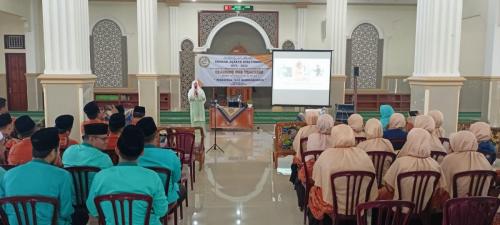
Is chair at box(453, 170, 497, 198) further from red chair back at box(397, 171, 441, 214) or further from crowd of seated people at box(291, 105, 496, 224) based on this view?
red chair back at box(397, 171, 441, 214)

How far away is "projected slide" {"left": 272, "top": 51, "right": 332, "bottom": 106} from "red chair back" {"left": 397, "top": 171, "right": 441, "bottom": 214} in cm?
489

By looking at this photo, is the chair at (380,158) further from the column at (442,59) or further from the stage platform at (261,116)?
the stage platform at (261,116)

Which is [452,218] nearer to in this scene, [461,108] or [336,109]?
[336,109]

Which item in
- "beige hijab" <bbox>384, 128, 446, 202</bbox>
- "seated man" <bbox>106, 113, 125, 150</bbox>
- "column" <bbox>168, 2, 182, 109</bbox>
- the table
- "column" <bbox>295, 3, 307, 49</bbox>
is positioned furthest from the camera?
"column" <bbox>295, 3, 307, 49</bbox>

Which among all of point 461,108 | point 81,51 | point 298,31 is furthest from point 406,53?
point 81,51

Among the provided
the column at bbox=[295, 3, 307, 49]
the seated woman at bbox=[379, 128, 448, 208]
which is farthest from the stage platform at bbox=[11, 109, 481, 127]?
the seated woman at bbox=[379, 128, 448, 208]

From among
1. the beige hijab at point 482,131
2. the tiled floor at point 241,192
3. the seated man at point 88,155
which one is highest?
the beige hijab at point 482,131

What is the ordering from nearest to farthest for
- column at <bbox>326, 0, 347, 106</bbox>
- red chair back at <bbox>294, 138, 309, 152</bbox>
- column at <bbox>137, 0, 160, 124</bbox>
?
red chair back at <bbox>294, 138, 309, 152</bbox>, column at <bbox>137, 0, 160, 124</bbox>, column at <bbox>326, 0, 347, 106</bbox>

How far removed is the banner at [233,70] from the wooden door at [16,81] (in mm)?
5909

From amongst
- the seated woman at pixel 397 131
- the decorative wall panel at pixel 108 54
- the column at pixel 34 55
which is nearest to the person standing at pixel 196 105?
the decorative wall panel at pixel 108 54

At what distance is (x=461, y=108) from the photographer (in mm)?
12672

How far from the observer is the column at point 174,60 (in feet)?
44.8

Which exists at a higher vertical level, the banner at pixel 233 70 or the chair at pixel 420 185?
the banner at pixel 233 70

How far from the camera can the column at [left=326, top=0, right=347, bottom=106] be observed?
940cm
